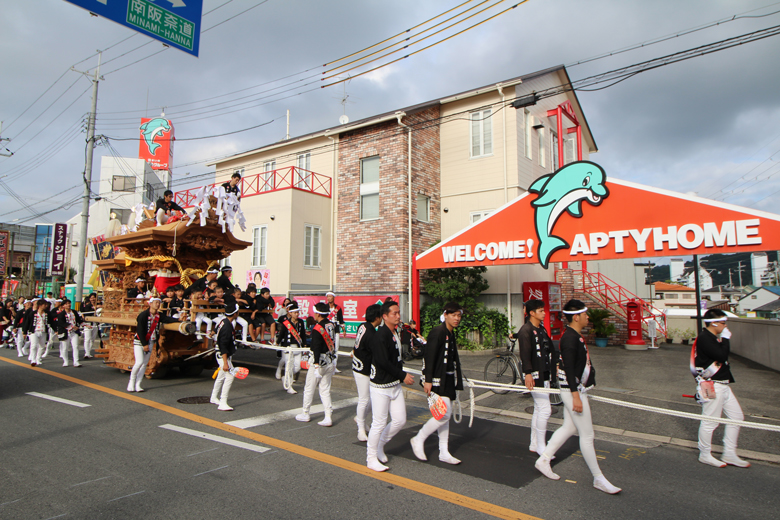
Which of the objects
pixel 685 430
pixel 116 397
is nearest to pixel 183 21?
pixel 116 397

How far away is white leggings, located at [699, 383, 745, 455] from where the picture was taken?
5488 mm

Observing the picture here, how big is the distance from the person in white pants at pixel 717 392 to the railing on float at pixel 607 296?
13.5 m

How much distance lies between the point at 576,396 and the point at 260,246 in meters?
16.2

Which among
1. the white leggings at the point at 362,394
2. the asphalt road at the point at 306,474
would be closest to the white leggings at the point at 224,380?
the asphalt road at the point at 306,474

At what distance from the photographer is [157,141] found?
33.5 meters

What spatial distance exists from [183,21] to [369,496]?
7073 mm

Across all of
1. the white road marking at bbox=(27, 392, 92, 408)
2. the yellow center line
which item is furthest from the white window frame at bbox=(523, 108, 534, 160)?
the white road marking at bbox=(27, 392, 92, 408)

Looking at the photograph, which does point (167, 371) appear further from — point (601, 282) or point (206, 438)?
point (601, 282)

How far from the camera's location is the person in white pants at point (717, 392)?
550 cm

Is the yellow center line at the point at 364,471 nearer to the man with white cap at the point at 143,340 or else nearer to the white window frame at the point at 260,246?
the man with white cap at the point at 143,340

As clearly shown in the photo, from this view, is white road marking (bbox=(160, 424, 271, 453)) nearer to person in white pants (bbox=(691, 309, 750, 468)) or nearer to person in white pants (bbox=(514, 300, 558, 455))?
person in white pants (bbox=(514, 300, 558, 455))

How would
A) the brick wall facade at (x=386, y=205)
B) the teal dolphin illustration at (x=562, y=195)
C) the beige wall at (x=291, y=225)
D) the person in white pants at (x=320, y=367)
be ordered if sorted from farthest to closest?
the beige wall at (x=291, y=225), the brick wall facade at (x=386, y=205), the teal dolphin illustration at (x=562, y=195), the person in white pants at (x=320, y=367)

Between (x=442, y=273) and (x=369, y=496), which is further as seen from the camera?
(x=442, y=273)

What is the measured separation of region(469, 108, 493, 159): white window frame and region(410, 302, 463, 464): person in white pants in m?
13.2
